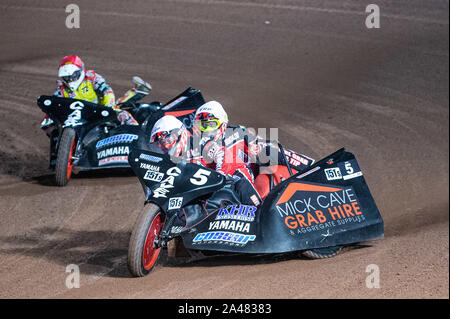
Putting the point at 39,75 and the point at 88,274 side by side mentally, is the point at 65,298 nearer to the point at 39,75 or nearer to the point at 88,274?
the point at 88,274

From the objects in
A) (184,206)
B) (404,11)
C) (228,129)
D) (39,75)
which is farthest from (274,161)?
(404,11)

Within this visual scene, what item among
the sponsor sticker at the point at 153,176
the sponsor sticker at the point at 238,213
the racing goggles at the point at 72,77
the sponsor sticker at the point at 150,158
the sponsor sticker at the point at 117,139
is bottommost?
the sponsor sticker at the point at 238,213

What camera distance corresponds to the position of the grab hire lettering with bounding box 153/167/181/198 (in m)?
7.62

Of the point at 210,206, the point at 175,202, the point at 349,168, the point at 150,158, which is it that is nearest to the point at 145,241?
the point at 175,202

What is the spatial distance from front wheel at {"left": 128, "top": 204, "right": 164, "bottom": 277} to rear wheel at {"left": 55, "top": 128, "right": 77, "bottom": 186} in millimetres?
3685

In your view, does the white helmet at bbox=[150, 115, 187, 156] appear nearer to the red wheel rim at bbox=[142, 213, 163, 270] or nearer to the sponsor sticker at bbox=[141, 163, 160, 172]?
the sponsor sticker at bbox=[141, 163, 160, 172]

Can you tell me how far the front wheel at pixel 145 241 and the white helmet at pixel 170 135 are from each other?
3.08ft

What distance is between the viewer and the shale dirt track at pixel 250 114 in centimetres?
761

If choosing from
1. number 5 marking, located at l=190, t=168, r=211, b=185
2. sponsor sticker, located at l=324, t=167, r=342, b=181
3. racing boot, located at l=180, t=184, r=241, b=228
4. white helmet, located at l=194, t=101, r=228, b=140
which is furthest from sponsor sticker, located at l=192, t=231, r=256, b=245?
white helmet, located at l=194, t=101, r=228, b=140

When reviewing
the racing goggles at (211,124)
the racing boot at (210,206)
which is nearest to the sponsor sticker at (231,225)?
the racing boot at (210,206)

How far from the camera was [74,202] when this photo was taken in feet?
34.8

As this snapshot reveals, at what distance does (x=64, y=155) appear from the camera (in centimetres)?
1094

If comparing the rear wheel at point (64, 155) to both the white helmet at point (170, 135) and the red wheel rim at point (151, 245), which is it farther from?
the red wheel rim at point (151, 245)

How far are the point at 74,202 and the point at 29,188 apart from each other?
1038 millimetres
